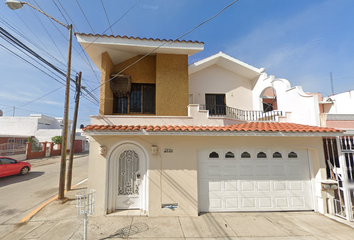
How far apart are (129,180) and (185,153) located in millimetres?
2323

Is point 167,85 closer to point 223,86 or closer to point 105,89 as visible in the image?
point 105,89

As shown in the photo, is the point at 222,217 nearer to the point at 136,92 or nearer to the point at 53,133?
the point at 136,92

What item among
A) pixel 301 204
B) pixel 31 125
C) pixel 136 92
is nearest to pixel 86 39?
pixel 136 92

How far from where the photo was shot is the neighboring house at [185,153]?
5590 millimetres

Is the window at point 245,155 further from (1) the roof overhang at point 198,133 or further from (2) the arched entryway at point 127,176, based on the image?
(2) the arched entryway at point 127,176

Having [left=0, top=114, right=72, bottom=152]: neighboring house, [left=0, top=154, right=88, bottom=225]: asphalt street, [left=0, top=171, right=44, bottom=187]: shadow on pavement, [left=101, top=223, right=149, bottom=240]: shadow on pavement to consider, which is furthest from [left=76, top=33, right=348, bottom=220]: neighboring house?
[left=0, top=114, right=72, bottom=152]: neighboring house

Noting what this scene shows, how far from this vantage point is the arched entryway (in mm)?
5750

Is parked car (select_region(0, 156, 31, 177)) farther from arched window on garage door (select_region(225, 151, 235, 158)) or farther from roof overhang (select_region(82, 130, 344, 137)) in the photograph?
arched window on garage door (select_region(225, 151, 235, 158))

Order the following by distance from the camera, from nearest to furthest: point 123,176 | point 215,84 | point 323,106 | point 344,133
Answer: point 344,133, point 123,176, point 215,84, point 323,106

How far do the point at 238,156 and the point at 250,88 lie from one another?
5131 millimetres

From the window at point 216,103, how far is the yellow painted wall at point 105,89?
506 cm

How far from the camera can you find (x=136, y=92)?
25.6ft

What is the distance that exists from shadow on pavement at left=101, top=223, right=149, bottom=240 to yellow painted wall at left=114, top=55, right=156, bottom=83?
5.86m

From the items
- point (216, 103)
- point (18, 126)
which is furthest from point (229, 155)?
point (18, 126)
